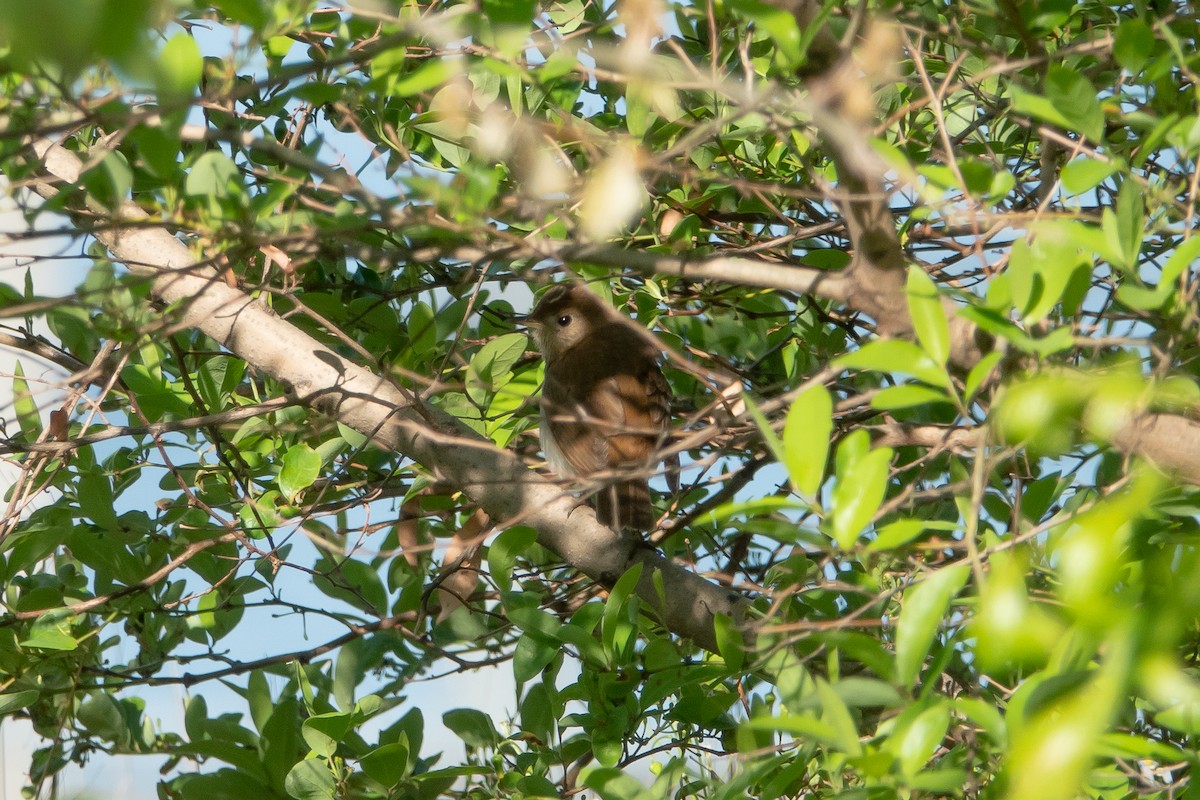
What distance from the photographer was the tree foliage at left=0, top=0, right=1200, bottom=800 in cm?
146

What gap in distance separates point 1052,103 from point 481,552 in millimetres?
2323

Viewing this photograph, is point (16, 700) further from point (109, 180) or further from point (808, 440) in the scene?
point (808, 440)

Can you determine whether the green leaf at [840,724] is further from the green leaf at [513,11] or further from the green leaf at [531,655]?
the green leaf at [531,655]

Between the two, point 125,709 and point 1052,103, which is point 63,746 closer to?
point 125,709

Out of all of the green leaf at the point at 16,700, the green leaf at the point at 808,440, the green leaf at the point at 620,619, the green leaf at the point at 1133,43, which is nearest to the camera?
the green leaf at the point at 808,440

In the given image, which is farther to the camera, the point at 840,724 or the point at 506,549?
the point at 506,549

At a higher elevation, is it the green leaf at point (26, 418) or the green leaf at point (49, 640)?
the green leaf at point (26, 418)

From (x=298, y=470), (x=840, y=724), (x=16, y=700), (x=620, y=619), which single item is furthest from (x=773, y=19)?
(x=16, y=700)

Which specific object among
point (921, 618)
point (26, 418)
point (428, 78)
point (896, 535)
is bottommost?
point (921, 618)

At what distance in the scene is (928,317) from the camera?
5.22ft

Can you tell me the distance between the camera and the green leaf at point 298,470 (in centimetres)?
311

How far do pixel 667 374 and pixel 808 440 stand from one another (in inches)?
116

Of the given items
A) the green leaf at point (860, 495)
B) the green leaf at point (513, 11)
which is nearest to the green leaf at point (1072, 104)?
the green leaf at point (860, 495)

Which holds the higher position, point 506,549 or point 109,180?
point 109,180
